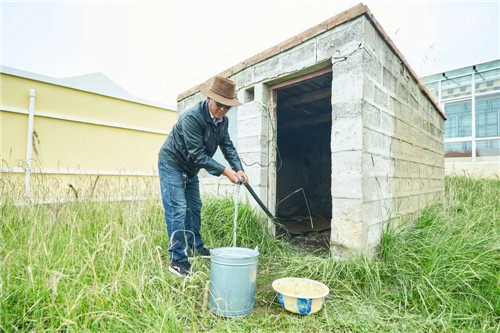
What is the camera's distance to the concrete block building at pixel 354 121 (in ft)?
8.89

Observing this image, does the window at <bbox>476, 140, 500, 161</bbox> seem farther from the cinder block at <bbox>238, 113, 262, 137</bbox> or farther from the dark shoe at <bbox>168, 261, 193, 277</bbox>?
the dark shoe at <bbox>168, 261, 193, 277</bbox>

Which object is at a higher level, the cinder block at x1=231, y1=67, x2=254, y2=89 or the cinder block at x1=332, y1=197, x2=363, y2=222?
the cinder block at x1=231, y1=67, x2=254, y2=89

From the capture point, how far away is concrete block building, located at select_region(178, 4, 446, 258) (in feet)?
8.89

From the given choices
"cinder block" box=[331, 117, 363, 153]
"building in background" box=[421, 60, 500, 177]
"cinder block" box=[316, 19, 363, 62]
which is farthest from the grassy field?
"building in background" box=[421, 60, 500, 177]

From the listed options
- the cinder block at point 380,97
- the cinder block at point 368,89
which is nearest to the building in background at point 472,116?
the cinder block at point 380,97

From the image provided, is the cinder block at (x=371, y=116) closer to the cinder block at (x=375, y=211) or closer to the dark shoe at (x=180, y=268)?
the cinder block at (x=375, y=211)

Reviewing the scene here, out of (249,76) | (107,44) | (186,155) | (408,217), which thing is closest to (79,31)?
(107,44)

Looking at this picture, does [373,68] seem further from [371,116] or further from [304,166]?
[304,166]

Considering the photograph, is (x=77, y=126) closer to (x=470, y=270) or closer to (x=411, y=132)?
→ (x=411, y=132)

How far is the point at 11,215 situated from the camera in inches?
116

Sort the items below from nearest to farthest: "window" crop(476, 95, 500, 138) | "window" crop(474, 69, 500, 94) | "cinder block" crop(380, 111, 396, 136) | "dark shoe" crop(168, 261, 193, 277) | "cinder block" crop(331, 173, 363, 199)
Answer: "dark shoe" crop(168, 261, 193, 277)
"cinder block" crop(331, 173, 363, 199)
"cinder block" crop(380, 111, 396, 136)
"window" crop(476, 95, 500, 138)
"window" crop(474, 69, 500, 94)

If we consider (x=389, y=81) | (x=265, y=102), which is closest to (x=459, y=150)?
(x=389, y=81)

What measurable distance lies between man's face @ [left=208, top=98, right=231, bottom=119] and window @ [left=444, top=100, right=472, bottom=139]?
9.53 m

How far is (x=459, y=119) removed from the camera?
920 centimetres
